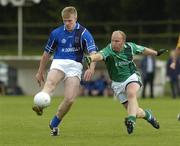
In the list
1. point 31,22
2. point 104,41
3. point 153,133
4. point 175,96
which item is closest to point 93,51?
point 153,133

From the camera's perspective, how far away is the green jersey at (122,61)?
45.8ft

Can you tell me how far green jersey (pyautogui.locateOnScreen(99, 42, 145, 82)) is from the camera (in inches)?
550

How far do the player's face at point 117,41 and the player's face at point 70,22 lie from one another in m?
0.73

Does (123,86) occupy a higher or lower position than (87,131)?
higher

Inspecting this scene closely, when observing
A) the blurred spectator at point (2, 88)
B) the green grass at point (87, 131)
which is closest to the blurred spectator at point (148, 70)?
the blurred spectator at point (2, 88)

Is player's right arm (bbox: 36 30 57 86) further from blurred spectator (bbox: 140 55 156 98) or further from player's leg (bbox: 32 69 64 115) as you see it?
blurred spectator (bbox: 140 55 156 98)

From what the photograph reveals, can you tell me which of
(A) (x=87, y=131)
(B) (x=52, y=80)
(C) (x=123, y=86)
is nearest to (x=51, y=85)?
(B) (x=52, y=80)

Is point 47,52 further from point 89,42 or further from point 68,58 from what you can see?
point 89,42

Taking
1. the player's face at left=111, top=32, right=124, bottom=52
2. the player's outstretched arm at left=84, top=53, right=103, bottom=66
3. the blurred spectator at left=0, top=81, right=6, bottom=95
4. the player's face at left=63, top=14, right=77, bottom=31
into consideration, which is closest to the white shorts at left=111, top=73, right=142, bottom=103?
the player's face at left=111, top=32, right=124, bottom=52

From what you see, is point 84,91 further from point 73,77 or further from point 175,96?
point 73,77

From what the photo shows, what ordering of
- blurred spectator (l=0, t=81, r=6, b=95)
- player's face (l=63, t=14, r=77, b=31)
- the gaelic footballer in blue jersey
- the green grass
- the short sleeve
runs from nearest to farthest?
the green grass < player's face (l=63, t=14, r=77, b=31) < the gaelic footballer in blue jersey < the short sleeve < blurred spectator (l=0, t=81, r=6, b=95)

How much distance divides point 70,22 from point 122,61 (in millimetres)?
1223

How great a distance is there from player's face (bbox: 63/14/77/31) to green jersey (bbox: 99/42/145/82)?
766mm

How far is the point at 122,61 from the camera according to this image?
14039 mm
